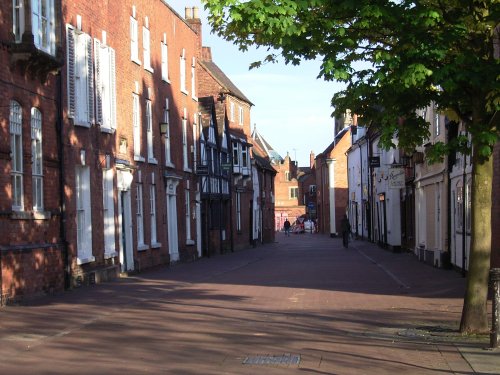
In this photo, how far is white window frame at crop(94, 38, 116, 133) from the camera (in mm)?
23578

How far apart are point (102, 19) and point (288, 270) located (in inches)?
416

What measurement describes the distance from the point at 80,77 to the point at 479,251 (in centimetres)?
1298

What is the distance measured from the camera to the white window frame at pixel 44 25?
18.2 m

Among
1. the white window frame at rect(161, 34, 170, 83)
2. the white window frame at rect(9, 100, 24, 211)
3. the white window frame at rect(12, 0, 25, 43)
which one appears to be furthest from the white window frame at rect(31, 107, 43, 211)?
the white window frame at rect(161, 34, 170, 83)

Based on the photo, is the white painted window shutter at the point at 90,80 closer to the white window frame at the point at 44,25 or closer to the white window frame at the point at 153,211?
the white window frame at the point at 44,25

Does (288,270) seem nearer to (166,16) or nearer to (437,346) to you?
(166,16)

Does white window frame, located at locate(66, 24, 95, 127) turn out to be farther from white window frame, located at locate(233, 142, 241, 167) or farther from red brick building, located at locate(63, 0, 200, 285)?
white window frame, located at locate(233, 142, 241, 167)

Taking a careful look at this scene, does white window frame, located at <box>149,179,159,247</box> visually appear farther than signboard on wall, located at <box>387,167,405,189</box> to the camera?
No

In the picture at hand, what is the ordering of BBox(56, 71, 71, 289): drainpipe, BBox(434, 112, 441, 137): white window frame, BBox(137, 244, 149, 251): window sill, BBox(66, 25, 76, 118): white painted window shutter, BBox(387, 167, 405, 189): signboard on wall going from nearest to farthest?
BBox(56, 71, 71, 289): drainpipe, BBox(66, 25, 76, 118): white painted window shutter, BBox(137, 244, 149, 251): window sill, BBox(434, 112, 441, 137): white window frame, BBox(387, 167, 405, 189): signboard on wall

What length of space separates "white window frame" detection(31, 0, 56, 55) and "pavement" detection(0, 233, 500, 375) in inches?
214

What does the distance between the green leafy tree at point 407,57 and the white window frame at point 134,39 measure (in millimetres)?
15243

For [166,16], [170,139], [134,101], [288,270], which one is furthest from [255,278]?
[166,16]

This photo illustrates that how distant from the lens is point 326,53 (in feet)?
39.3

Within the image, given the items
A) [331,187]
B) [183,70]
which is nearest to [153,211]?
[183,70]
